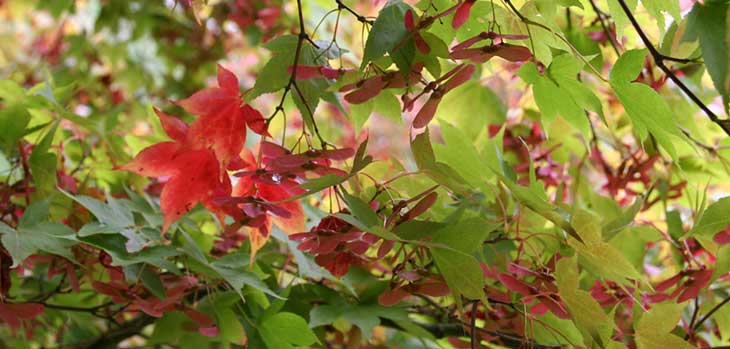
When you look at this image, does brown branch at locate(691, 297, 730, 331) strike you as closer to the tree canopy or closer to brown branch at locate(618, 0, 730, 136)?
the tree canopy

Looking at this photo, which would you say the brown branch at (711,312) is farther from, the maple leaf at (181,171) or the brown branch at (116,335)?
the brown branch at (116,335)

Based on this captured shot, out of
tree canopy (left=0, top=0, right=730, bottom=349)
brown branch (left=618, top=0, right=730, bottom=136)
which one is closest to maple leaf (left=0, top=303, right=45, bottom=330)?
tree canopy (left=0, top=0, right=730, bottom=349)

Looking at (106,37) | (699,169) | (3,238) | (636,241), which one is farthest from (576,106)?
(106,37)

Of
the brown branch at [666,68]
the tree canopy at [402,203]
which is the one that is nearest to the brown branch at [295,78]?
the tree canopy at [402,203]

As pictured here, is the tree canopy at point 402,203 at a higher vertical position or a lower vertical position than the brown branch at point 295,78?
lower

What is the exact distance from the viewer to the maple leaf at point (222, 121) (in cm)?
49

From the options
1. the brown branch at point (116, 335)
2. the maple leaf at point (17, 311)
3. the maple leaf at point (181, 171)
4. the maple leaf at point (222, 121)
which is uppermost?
the maple leaf at point (222, 121)

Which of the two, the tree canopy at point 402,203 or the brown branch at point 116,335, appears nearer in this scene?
the tree canopy at point 402,203

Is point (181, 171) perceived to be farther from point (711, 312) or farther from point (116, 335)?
point (711, 312)

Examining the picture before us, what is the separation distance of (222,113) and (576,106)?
0.83ft

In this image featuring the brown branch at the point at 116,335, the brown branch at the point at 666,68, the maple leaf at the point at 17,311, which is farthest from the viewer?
the brown branch at the point at 116,335

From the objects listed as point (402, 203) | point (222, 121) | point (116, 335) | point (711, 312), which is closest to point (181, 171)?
point (222, 121)

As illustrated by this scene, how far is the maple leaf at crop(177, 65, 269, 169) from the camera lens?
49 centimetres

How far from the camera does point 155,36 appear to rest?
5.39 ft
